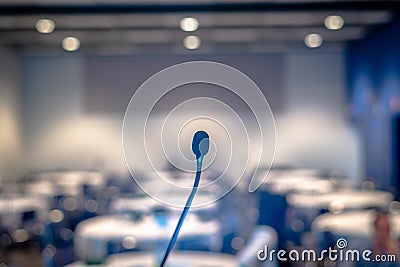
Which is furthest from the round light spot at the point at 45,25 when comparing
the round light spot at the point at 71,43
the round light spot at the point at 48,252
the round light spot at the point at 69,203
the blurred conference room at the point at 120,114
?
the round light spot at the point at 48,252

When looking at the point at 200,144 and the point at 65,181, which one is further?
the point at 65,181

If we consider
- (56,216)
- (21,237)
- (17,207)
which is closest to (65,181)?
(17,207)

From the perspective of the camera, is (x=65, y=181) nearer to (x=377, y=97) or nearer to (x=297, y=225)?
(x=297, y=225)

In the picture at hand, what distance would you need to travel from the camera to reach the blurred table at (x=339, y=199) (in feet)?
12.2

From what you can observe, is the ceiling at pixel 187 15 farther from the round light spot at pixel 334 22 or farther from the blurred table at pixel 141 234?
the blurred table at pixel 141 234

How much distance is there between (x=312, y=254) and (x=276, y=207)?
9.25 ft

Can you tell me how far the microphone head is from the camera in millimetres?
632

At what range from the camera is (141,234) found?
100 inches

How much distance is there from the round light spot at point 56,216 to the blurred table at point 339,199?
1373mm

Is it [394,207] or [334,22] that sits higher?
[334,22]

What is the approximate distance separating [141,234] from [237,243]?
63 centimetres

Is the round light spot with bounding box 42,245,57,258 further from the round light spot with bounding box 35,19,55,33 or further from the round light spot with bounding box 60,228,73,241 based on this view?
the round light spot with bounding box 35,19,55,33

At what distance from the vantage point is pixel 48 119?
4.80m

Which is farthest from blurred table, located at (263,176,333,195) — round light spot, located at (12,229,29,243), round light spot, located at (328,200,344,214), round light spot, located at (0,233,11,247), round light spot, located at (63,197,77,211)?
round light spot, located at (12,229,29,243)
